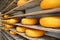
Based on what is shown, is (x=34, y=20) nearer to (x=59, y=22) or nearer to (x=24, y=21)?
(x=24, y=21)

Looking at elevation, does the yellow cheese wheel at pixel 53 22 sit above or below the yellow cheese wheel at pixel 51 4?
below

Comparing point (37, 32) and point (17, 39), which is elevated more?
point (37, 32)

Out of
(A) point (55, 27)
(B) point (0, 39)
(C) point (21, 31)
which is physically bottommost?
(B) point (0, 39)

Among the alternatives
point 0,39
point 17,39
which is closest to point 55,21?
point 17,39

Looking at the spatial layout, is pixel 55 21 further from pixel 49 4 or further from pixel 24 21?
pixel 24 21

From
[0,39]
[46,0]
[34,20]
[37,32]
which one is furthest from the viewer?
[0,39]

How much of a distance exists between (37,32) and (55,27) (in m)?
0.52

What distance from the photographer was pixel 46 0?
3.92ft

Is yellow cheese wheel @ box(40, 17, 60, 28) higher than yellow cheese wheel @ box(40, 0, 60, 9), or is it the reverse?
yellow cheese wheel @ box(40, 0, 60, 9)

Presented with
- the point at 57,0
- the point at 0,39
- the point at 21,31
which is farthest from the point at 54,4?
the point at 0,39

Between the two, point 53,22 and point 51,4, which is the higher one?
point 51,4

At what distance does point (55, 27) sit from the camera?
112 centimetres

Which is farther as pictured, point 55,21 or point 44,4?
point 44,4

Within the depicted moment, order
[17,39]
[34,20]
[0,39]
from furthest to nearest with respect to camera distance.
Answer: [0,39]
[17,39]
[34,20]
